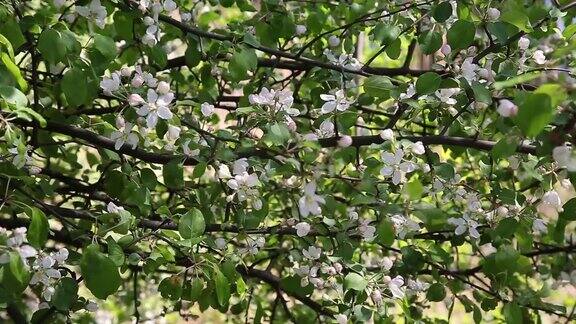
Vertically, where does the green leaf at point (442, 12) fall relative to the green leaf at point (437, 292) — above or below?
above

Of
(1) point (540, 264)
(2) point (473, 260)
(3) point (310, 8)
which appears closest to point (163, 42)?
(3) point (310, 8)

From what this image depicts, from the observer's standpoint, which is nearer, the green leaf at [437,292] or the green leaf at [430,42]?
the green leaf at [430,42]

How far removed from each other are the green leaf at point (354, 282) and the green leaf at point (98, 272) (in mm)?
465

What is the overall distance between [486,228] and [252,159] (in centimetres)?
58

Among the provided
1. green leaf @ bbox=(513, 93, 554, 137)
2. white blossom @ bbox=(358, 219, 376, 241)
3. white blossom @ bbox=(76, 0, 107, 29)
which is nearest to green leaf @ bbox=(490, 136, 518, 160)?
green leaf @ bbox=(513, 93, 554, 137)

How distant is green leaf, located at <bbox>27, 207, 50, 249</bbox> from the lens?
54.9 inches

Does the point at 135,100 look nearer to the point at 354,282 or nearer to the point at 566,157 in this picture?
the point at 354,282

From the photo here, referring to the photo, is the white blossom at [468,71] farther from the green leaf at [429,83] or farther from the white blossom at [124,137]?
the white blossom at [124,137]

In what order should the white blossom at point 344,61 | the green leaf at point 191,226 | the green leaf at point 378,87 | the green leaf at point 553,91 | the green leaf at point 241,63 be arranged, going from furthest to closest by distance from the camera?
1. the white blossom at point 344,61
2. the green leaf at point 241,63
3. the green leaf at point 378,87
4. the green leaf at point 191,226
5. the green leaf at point 553,91

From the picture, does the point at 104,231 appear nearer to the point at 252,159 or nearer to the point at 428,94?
the point at 252,159

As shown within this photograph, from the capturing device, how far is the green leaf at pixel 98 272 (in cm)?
141

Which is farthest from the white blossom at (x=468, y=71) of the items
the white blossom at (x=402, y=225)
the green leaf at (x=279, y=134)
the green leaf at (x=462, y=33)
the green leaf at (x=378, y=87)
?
the green leaf at (x=279, y=134)

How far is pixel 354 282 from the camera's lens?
1592 mm

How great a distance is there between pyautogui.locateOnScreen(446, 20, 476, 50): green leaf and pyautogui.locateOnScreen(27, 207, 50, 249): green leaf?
86 cm
